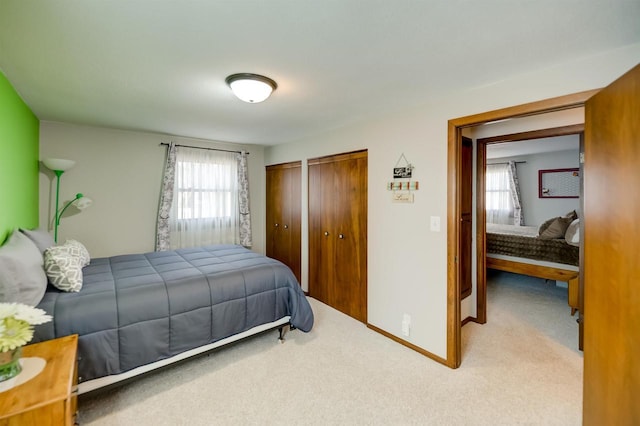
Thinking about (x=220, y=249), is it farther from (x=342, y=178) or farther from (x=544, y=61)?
(x=544, y=61)

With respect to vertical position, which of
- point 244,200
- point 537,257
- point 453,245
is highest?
point 244,200

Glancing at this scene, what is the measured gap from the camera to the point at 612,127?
52.7 inches

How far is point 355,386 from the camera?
81.8 inches

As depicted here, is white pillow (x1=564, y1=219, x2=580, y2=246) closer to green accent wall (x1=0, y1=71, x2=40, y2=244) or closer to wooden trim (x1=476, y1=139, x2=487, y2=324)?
wooden trim (x1=476, y1=139, x2=487, y2=324)

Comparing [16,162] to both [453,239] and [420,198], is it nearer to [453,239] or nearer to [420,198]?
[420,198]

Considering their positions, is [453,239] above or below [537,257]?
above

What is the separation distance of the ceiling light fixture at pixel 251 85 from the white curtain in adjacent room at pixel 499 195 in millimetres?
6420

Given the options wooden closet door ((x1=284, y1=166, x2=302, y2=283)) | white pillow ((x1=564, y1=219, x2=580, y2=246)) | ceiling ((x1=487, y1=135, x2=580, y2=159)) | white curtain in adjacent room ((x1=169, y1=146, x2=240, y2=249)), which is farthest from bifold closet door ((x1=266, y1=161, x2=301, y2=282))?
white pillow ((x1=564, y1=219, x2=580, y2=246))

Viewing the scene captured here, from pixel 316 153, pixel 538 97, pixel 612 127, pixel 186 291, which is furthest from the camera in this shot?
pixel 316 153

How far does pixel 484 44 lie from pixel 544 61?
0.53 metres

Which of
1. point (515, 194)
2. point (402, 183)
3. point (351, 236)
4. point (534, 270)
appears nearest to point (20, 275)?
point (351, 236)

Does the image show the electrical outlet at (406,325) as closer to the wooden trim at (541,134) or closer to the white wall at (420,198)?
the white wall at (420,198)

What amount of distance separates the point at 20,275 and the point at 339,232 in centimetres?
271

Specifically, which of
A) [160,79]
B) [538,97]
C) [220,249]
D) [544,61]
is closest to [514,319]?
[538,97]
